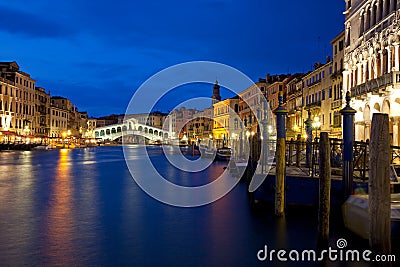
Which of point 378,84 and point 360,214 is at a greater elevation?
point 378,84

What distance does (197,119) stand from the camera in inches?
4643

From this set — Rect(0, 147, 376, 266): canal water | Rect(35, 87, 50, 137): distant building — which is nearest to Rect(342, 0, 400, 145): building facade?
Rect(0, 147, 376, 266): canal water

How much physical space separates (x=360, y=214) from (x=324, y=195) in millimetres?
1100

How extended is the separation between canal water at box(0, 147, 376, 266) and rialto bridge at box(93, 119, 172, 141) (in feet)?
395

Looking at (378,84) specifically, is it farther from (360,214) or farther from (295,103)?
(295,103)

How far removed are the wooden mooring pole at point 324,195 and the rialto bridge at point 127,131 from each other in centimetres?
12598

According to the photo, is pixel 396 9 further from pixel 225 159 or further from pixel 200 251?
pixel 225 159

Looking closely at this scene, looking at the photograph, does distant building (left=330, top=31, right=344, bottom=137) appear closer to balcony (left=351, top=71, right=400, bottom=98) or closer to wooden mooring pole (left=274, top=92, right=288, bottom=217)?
balcony (left=351, top=71, right=400, bottom=98)

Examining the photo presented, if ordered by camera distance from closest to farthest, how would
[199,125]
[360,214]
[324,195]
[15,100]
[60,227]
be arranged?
[324,195] → [360,214] → [60,227] → [15,100] → [199,125]

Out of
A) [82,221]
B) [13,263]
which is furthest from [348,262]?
[82,221]

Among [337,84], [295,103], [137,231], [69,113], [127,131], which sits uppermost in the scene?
[69,113]

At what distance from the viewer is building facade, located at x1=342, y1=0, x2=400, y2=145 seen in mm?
20597

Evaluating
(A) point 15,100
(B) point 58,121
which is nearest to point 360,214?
(A) point 15,100

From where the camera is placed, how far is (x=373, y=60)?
947 inches
